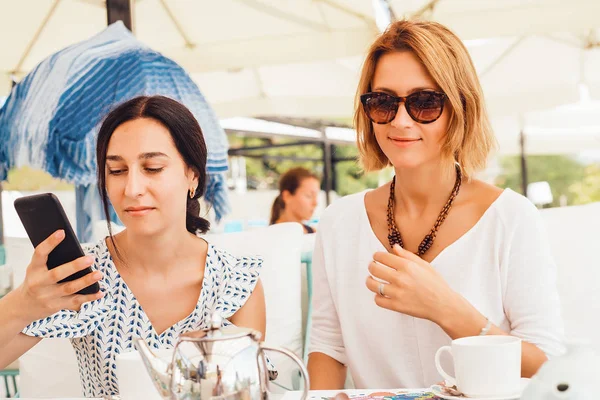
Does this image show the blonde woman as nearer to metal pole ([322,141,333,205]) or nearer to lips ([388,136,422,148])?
lips ([388,136,422,148])

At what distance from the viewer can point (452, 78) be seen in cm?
192

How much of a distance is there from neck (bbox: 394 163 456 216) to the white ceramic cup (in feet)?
2.69

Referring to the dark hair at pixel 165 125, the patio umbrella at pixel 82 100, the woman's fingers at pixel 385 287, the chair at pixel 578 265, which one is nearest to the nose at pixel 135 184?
the dark hair at pixel 165 125

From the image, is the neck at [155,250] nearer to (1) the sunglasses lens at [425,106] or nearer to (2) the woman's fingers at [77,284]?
(2) the woman's fingers at [77,284]

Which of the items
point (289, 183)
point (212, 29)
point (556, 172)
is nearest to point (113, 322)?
point (212, 29)

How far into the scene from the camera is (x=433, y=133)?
6.31 feet

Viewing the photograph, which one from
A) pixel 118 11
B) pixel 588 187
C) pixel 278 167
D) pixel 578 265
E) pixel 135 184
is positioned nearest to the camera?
pixel 135 184

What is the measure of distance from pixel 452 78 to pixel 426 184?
31 cm

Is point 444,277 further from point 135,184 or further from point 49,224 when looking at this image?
point 49,224

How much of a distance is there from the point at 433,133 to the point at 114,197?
2.78ft

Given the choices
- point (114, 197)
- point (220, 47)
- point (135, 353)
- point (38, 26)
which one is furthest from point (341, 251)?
point (38, 26)

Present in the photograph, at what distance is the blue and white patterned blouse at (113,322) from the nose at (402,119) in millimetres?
604

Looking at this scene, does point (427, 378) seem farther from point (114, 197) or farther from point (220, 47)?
point (220, 47)

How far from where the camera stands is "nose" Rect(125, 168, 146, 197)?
1787mm
